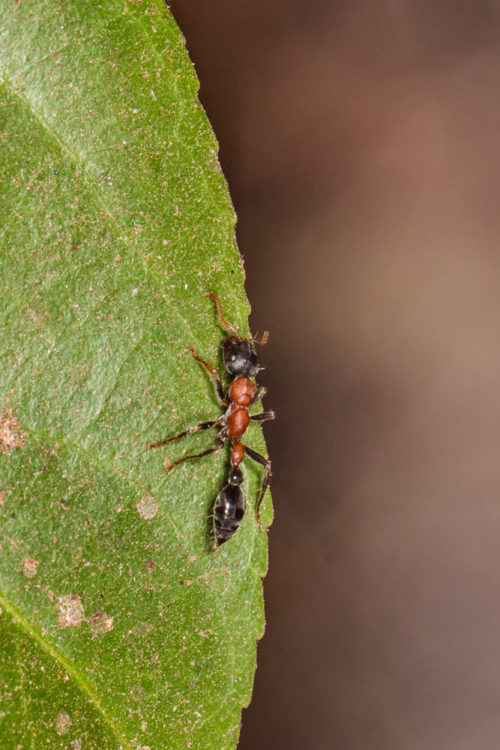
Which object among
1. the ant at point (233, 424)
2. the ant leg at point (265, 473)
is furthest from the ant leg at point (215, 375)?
the ant leg at point (265, 473)

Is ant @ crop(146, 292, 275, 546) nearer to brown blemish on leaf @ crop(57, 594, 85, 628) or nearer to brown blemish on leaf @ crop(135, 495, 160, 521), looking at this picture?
brown blemish on leaf @ crop(135, 495, 160, 521)


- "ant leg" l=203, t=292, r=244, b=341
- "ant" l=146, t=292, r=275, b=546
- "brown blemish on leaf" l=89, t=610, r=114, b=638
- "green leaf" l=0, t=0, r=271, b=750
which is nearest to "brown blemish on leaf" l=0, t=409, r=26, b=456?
"green leaf" l=0, t=0, r=271, b=750

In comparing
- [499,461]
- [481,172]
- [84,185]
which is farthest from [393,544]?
[84,185]

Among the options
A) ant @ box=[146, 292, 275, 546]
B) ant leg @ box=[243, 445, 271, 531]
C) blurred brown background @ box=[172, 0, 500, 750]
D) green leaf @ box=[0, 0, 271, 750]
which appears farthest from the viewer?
blurred brown background @ box=[172, 0, 500, 750]

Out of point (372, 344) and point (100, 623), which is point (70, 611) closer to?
point (100, 623)

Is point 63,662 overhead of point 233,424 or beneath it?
overhead

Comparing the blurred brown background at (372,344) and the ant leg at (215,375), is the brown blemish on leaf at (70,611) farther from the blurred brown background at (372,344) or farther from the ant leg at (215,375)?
the blurred brown background at (372,344)

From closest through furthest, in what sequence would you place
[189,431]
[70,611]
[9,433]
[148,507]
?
[9,433] < [70,611] < [148,507] < [189,431]

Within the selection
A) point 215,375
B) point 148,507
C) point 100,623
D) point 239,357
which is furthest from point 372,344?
point 100,623
